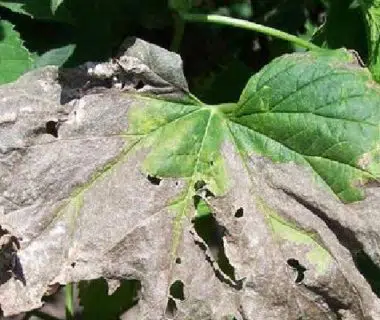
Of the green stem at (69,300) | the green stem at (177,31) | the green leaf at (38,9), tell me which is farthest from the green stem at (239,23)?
the green stem at (69,300)

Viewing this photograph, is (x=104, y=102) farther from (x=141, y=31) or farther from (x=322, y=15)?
(x=322, y=15)

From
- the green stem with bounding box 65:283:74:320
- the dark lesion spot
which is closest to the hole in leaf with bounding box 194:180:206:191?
the dark lesion spot

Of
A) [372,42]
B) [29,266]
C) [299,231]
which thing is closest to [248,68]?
[372,42]

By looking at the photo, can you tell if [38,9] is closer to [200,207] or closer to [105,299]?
[200,207]

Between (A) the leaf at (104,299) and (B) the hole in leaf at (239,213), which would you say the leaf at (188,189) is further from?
(A) the leaf at (104,299)

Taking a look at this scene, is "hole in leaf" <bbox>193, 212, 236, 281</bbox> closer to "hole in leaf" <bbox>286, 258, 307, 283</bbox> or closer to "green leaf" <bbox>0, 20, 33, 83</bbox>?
"hole in leaf" <bbox>286, 258, 307, 283</bbox>
